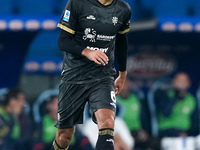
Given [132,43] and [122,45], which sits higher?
[132,43]

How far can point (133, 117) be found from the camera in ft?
34.9

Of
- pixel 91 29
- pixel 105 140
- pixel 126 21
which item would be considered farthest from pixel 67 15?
pixel 105 140

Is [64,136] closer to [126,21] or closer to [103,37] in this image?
[103,37]

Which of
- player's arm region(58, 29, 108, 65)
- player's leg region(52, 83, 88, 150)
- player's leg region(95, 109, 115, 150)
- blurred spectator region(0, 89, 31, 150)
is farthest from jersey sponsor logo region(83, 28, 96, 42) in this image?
blurred spectator region(0, 89, 31, 150)

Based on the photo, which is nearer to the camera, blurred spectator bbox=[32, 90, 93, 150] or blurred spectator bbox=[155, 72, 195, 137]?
blurred spectator bbox=[32, 90, 93, 150]

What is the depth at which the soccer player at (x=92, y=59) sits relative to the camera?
21.4 feet

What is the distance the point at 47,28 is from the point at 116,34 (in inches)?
122

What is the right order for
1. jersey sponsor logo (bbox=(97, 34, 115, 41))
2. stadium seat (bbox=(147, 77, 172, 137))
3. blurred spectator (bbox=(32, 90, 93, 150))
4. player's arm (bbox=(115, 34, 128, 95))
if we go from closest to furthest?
jersey sponsor logo (bbox=(97, 34, 115, 41)) → player's arm (bbox=(115, 34, 128, 95)) → blurred spectator (bbox=(32, 90, 93, 150)) → stadium seat (bbox=(147, 77, 172, 137))

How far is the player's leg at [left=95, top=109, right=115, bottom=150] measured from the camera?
20.9 feet

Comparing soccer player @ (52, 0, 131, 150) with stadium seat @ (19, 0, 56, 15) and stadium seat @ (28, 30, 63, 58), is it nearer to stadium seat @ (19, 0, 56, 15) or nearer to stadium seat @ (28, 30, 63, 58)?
stadium seat @ (19, 0, 56, 15)

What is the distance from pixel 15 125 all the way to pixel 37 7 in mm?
1617

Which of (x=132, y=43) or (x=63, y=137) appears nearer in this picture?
(x=63, y=137)

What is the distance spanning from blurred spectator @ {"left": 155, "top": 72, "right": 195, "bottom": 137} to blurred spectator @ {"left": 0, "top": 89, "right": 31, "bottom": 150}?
221cm

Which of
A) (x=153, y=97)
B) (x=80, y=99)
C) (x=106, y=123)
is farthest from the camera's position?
(x=153, y=97)
